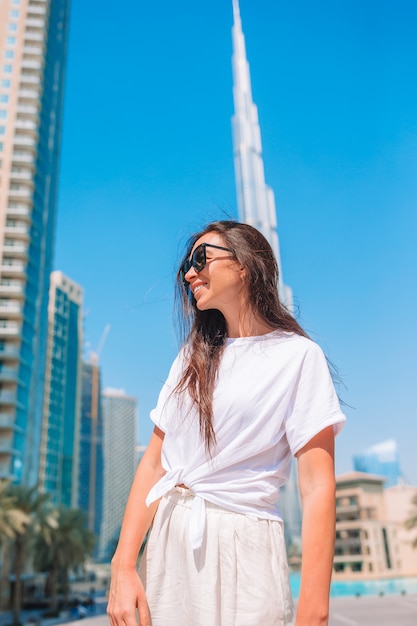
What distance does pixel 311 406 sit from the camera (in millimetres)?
1211

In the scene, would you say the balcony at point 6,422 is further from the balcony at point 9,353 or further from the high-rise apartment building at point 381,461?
the high-rise apartment building at point 381,461

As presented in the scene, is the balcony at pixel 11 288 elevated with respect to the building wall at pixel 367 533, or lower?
elevated

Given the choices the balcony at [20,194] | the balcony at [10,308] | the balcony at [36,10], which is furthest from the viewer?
the balcony at [36,10]

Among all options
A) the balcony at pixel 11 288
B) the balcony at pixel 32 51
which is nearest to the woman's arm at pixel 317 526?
the balcony at pixel 11 288

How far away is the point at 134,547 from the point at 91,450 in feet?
364

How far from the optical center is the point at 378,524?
2608 inches

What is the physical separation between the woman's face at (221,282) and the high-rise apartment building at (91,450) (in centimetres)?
10534

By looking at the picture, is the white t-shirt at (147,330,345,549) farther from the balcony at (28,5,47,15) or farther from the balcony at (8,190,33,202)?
the balcony at (28,5,47,15)

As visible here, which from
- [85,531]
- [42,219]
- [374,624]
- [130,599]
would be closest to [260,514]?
[130,599]

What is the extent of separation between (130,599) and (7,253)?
45063mm

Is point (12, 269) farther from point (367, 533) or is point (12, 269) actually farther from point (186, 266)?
point (367, 533)

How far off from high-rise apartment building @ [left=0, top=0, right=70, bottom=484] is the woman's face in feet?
133

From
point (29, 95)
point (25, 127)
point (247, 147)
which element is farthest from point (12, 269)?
point (247, 147)

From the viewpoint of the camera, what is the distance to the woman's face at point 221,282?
1.46 metres
